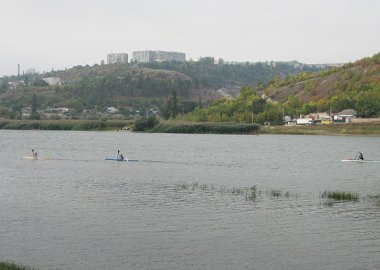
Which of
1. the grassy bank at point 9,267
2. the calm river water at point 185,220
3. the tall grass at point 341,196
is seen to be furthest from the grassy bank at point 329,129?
the grassy bank at point 9,267

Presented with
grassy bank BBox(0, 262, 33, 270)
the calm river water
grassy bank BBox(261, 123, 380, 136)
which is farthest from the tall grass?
grassy bank BBox(261, 123, 380, 136)

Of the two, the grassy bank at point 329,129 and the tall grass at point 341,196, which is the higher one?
the grassy bank at point 329,129

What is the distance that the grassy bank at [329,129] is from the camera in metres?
178

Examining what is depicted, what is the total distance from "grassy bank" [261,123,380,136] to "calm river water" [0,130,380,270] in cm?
10997

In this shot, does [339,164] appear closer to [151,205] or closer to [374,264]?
[151,205]

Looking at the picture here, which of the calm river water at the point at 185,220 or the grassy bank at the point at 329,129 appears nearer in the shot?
the calm river water at the point at 185,220

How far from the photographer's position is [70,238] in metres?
33.8

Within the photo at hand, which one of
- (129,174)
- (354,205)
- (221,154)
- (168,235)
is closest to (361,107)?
(221,154)

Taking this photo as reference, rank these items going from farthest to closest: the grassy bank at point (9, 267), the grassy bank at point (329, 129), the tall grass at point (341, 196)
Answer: the grassy bank at point (329, 129) → the tall grass at point (341, 196) → the grassy bank at point (9, 267)

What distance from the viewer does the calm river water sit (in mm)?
30422

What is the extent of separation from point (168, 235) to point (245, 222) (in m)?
6.20

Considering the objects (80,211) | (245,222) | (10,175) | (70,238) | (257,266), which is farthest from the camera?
(10,175)

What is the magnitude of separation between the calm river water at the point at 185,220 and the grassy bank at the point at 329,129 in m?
110

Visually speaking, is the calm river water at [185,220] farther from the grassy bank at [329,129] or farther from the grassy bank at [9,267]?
the grassy bank at [329,129]
